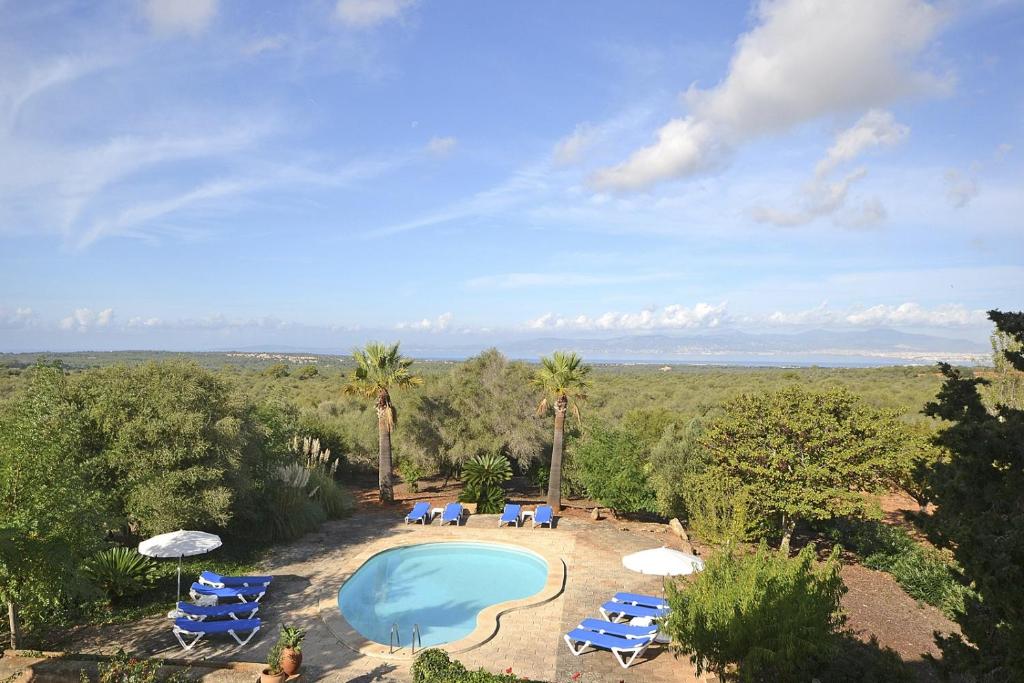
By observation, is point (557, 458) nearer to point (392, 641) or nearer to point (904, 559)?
point (392, 641)

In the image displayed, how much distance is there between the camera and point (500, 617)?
11352 millimetres

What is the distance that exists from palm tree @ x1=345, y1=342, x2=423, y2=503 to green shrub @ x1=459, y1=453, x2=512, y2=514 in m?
3.03

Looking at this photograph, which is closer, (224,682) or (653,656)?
(224,682)

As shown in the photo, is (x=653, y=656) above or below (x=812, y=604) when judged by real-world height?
below

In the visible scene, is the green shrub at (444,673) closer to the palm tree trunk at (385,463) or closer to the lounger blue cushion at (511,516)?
the lounger blue cushion at (511,516)

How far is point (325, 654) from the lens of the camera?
9703 millimetres

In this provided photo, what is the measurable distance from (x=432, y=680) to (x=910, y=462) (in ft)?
37.7

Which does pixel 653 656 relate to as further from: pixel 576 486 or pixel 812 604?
pixel 576 486

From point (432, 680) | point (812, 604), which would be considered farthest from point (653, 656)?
point (432, 680)

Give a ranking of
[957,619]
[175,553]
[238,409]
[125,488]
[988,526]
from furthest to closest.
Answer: [238,409], [125,488], [175,553], [957,619], [988,526]

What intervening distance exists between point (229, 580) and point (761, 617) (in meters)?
10.3

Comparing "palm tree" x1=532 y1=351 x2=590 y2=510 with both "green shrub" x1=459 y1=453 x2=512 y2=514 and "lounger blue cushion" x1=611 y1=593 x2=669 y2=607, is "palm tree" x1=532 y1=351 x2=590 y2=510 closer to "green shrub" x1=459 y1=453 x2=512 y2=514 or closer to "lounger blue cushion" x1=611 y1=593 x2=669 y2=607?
"green shrub" x1=459 y1=453 x2=512 y2=514

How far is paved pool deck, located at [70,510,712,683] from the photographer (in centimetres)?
931

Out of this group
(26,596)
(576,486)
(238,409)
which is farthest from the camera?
(576,486)
